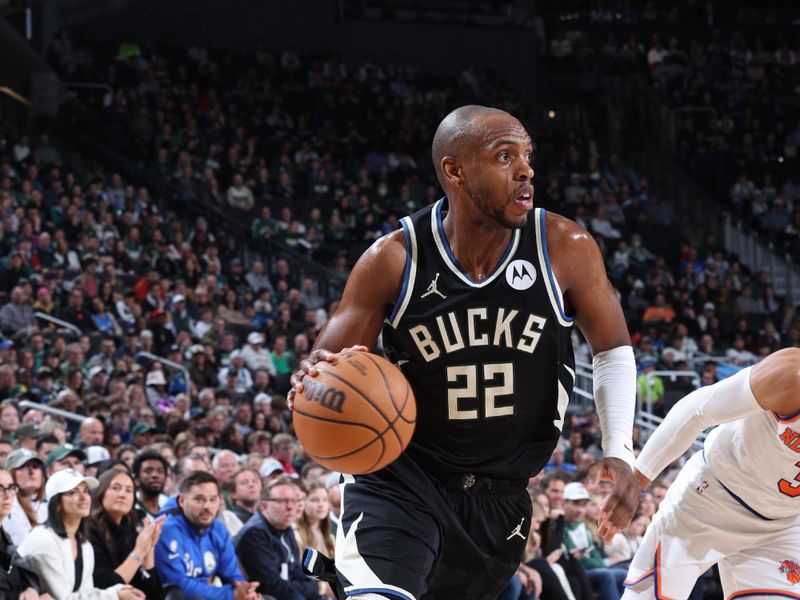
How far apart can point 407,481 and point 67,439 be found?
729cm

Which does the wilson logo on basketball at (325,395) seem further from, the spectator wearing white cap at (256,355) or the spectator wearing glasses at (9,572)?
the spectator wearing white cap at (256,355)

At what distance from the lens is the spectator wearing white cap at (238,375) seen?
14.3 metres

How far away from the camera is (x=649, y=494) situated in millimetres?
11000

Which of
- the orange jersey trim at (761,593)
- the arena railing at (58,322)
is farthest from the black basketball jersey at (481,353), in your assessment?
the arena railing at (58,322)

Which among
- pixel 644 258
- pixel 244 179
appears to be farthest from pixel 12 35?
pixel 644 258

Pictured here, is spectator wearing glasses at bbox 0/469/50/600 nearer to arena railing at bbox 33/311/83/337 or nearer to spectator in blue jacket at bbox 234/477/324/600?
spectator in blue jacket at bbox 234/477/324/600

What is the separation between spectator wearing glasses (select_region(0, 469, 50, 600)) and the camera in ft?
22.0

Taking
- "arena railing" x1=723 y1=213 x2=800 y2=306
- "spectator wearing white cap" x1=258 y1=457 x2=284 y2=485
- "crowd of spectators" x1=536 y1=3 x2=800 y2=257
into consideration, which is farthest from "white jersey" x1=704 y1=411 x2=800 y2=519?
"crowd of spectators" x1=536 y1=3 x2=800 y2=257

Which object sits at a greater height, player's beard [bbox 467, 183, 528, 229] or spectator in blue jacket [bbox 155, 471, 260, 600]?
player's beard [bbox 467, 183, 528, 229]

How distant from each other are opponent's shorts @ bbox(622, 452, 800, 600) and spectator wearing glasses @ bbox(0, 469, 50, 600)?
3282 mm

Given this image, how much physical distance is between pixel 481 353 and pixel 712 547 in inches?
79.2

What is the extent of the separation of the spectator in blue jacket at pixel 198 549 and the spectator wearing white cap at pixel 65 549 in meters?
0.53

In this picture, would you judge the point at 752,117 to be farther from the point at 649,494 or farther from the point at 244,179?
the point at 649,494

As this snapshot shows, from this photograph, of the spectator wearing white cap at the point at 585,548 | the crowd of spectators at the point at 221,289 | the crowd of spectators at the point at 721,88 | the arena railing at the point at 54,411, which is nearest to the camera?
the crowd of spectators at the point at 221,289
